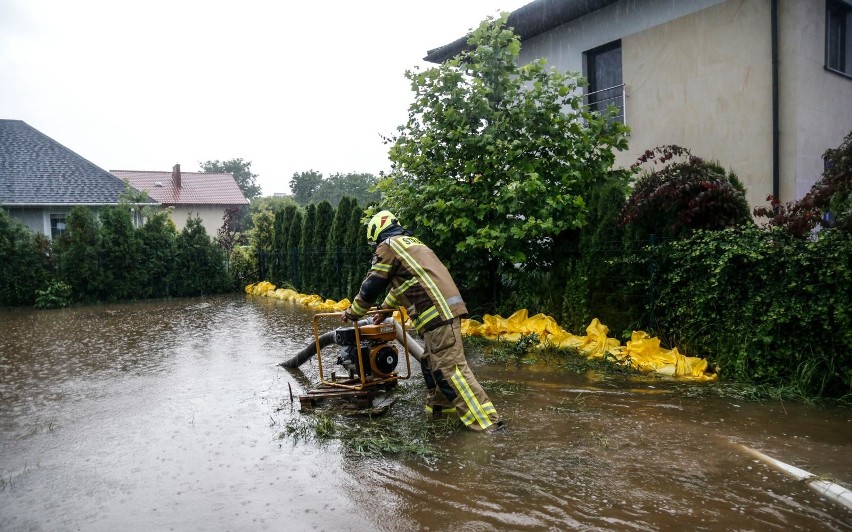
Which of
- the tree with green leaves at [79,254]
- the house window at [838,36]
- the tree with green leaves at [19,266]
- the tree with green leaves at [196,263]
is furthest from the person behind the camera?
the tree with green leaves at [196,263]

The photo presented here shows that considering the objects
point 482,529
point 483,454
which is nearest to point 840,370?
point 483,454

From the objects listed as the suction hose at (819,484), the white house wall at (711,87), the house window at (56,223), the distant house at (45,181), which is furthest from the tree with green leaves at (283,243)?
the suction hose at (819,484)

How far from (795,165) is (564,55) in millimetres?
5924

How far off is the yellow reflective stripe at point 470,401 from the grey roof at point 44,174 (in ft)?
77.8

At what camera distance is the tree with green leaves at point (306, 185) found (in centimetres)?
6962

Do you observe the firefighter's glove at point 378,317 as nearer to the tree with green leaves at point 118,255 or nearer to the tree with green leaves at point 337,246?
the tree with green leaves at point 337,246

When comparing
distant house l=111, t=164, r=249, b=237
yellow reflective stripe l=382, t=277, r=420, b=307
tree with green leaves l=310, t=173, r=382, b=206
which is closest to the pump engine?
yellow reflective stripe l=382, t=277, r=420, b=307

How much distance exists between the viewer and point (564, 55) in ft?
47.5

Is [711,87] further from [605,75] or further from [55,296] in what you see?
[55,296]

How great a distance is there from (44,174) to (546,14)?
21.8 metres

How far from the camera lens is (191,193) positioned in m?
43.7

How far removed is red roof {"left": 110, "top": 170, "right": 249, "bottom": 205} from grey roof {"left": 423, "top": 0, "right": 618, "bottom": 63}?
3139 cm

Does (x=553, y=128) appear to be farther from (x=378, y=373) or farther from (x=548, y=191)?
(x=378, y=373)

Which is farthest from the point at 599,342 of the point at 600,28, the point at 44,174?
the point at 44,174
